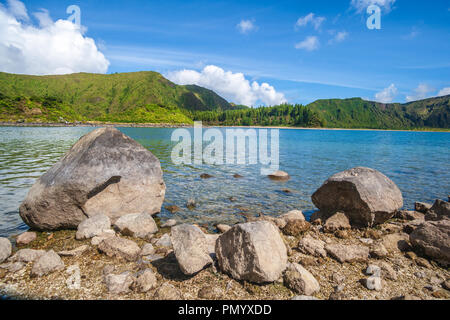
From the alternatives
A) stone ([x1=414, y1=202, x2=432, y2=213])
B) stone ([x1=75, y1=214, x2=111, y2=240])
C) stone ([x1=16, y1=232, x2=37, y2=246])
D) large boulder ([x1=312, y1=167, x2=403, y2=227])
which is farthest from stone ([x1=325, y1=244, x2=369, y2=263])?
stone ([x1=16, y1=232, x2=37, y2=246])

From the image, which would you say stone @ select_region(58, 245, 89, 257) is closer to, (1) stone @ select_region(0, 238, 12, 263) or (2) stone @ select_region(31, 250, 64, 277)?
(2) stone @ select_region(31, 250, 64, 277)

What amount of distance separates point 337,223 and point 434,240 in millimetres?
3184

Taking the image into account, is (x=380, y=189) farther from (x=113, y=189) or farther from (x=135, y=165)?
(x=113, y=189)

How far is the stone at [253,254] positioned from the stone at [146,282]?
1.74m

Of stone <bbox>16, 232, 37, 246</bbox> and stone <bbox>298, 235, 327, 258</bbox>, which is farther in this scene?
stone <bbox>16, 232, 37, 246</bbox>

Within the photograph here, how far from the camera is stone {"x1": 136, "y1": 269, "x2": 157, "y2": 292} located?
548cm

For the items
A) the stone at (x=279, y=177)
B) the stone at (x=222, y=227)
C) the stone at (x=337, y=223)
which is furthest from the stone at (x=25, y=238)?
the stone at (x=279, y=177)

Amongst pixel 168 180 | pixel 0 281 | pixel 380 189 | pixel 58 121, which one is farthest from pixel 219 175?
pixel 58 121

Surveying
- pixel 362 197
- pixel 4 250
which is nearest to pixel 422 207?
pixel 362 197

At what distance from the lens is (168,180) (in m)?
19.2

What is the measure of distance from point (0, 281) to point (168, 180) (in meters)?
13.6

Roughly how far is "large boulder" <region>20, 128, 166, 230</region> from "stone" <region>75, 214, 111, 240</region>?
0.58 meters

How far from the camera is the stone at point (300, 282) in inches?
216
